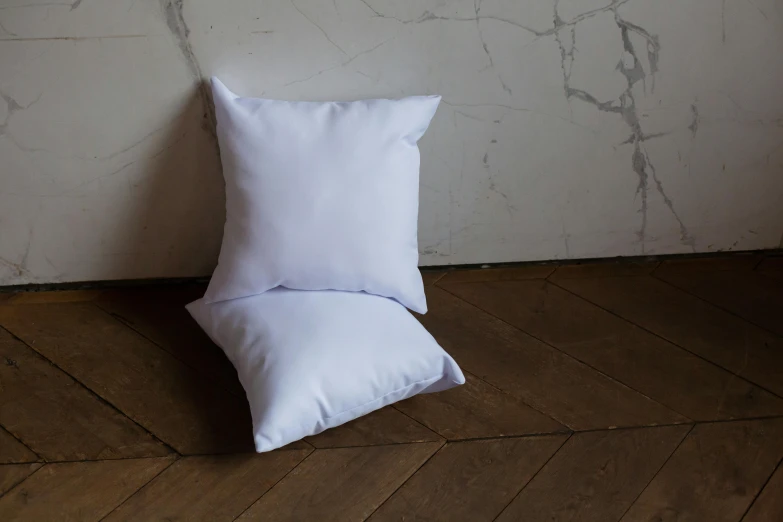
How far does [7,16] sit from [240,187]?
40 centimetres

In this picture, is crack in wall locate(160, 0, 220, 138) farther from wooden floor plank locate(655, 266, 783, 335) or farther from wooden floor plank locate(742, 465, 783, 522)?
wooden floor plank locate(742, 465, 783, 522)

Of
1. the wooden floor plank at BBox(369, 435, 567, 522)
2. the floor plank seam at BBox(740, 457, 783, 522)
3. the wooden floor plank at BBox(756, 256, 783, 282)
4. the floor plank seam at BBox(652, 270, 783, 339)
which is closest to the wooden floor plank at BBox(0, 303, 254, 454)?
the wooden floor plank at BBox(369, 435, 567, 522)

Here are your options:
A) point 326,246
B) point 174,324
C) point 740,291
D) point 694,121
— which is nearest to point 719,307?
point 740,291

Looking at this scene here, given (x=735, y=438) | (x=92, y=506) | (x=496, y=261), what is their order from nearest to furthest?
(x=92, y=506) → (x=735, y=438) → (x=496, y=261)

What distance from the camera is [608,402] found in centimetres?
123

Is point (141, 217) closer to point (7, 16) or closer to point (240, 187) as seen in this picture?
point (240, 187)

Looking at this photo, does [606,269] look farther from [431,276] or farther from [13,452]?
[13,452]

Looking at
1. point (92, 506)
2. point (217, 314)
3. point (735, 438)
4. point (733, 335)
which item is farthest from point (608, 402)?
point (92, 506)

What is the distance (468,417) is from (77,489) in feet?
1.79

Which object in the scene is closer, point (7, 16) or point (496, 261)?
point (7, 16)

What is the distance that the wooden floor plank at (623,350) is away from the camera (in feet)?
4.05

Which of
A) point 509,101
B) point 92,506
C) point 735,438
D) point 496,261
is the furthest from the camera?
point 496,261

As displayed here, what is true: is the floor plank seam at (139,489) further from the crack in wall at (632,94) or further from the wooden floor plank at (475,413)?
the crack in wall at (632,94)

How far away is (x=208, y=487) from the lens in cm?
110
